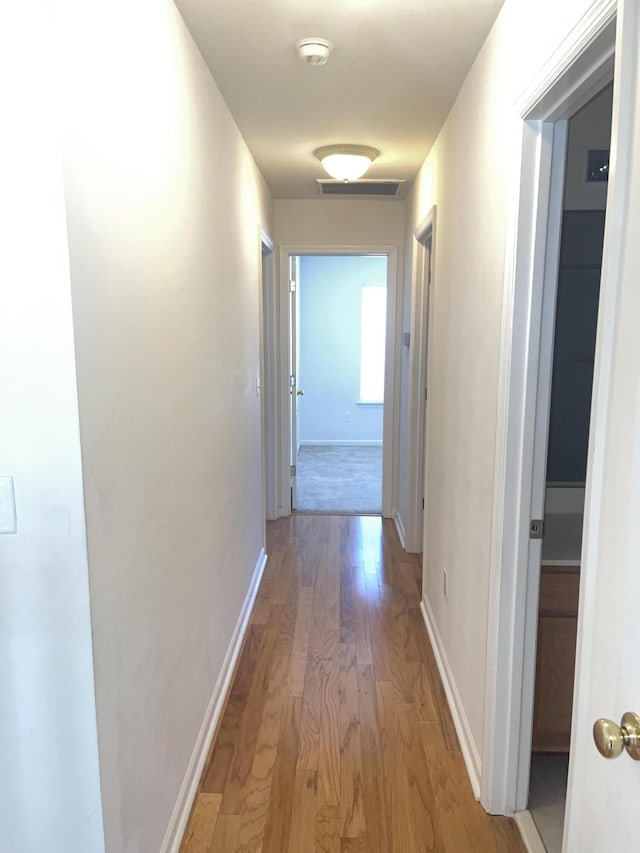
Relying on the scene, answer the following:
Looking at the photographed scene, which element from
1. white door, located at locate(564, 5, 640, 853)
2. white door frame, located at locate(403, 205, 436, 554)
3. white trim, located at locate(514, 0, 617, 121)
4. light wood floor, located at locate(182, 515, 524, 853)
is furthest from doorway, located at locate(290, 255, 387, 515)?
white door, located at locate(564, 5, 640, 853)

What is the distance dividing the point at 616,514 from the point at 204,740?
1.68 metres

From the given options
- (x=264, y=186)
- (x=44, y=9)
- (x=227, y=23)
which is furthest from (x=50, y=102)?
(x=264, y=186)

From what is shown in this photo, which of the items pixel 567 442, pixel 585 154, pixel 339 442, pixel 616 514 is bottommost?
pixel 339 442

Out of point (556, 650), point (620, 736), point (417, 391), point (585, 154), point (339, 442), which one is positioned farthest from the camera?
point (339, 442)

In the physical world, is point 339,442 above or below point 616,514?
below

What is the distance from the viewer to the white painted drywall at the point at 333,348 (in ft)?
22.9

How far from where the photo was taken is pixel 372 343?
282 inches

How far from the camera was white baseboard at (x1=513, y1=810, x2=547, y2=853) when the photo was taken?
165cm

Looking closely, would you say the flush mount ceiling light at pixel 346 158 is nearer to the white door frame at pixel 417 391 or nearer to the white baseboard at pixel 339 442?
the white door frame at pixel 417 391

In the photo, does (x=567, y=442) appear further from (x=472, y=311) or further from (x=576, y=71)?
(x=576, y=71)

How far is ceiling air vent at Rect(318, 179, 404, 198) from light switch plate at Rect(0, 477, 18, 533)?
3.04m

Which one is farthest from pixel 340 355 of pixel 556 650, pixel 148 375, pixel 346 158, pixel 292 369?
pixel 148 375

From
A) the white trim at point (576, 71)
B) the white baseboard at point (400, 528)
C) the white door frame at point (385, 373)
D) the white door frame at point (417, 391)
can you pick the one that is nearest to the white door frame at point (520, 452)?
the white trim at point (576, 71)

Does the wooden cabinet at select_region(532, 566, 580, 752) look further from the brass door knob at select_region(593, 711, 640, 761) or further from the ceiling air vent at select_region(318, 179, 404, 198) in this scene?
the ceiling air vent at select_region(318, 179, 404, 198)
